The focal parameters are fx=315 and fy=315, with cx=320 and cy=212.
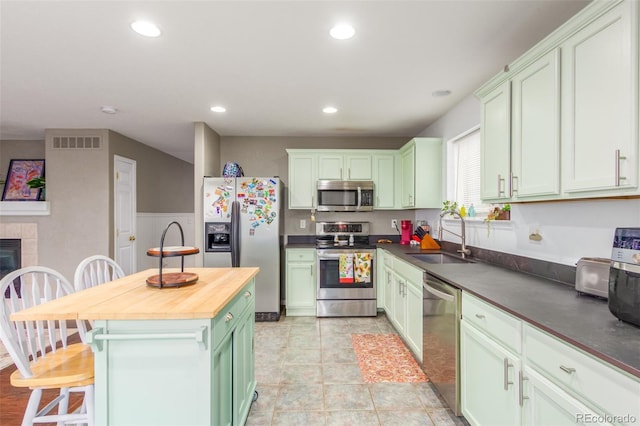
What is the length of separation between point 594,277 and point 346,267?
2.66m

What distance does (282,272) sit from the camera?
14.4ft

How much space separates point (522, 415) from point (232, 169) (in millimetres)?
3569

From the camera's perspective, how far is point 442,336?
2102 millimetres

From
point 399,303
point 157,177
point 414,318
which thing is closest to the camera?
point 414,318

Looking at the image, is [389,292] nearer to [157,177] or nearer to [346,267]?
[346,267]

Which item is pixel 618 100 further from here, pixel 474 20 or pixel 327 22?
pixel 327 22

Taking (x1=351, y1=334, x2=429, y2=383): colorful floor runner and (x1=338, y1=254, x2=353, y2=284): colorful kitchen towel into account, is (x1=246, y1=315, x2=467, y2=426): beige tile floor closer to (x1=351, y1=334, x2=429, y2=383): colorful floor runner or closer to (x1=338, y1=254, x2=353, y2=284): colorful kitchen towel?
(x1=351, y1=334, x2=429, y2=383): colorful floor runner

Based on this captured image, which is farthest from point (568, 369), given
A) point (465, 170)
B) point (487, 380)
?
point (465, 170)

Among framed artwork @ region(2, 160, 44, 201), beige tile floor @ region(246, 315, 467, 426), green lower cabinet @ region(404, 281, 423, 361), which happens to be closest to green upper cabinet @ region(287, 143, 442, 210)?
green lower cabinet @ region(404, 281, 423, 361)

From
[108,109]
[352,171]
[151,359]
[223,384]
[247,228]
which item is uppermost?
[108,109]

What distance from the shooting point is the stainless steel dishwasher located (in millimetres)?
1926

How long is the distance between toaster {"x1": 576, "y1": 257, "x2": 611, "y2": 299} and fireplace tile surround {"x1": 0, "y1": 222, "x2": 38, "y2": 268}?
5694 mm

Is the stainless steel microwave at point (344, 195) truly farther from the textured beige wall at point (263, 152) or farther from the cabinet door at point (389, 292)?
the cabinet door at point (389, 292)

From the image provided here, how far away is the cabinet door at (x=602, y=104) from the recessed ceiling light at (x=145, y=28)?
2248 mm
